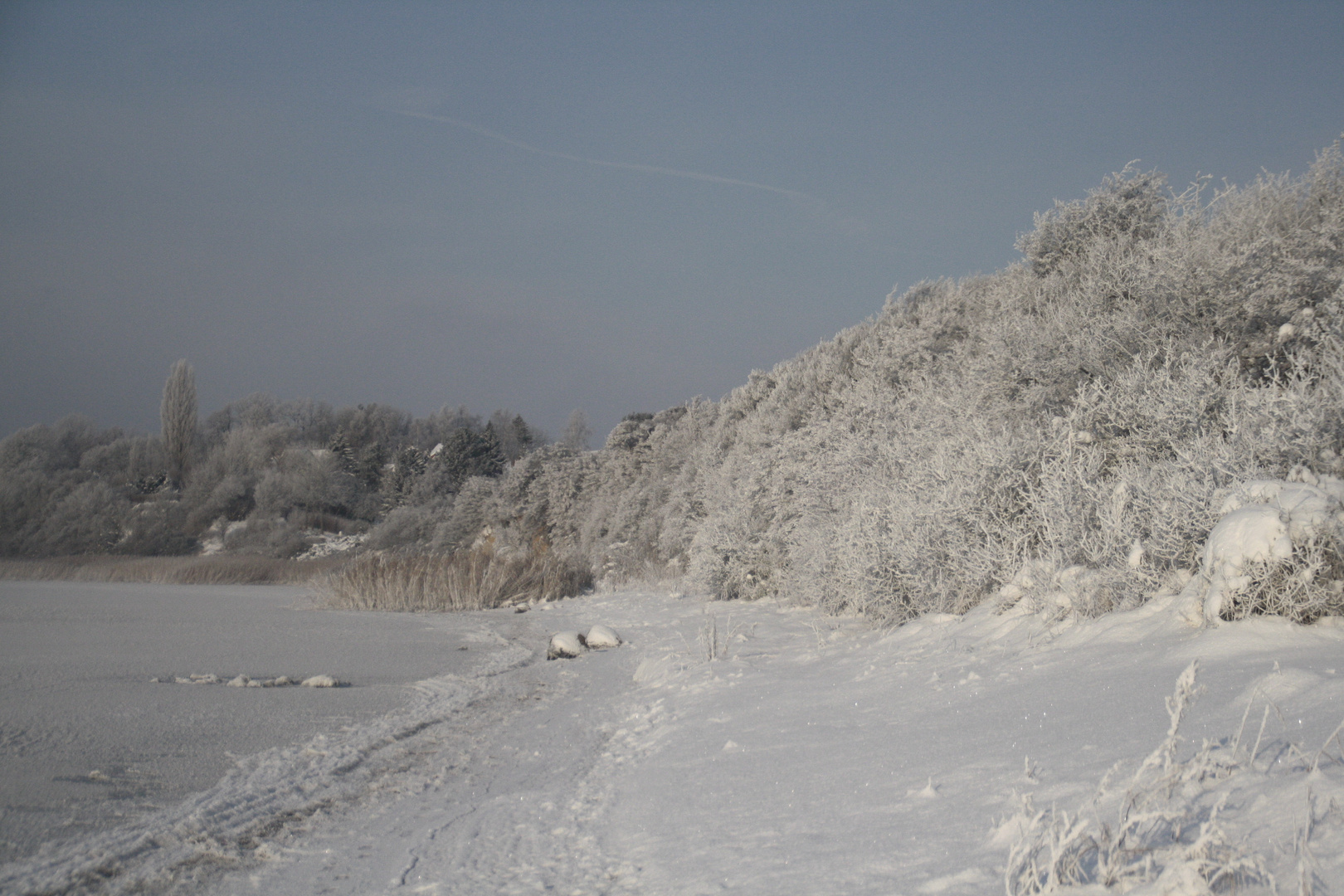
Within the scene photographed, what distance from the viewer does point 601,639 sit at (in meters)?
9.21

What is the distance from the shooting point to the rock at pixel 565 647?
8805mm

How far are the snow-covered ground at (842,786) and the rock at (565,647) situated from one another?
3067 mm

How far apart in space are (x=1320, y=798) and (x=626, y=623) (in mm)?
9621

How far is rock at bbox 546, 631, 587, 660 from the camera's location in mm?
8805

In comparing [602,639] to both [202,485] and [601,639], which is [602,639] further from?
[202,485]

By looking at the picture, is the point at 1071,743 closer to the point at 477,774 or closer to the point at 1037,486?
the point at 477,774

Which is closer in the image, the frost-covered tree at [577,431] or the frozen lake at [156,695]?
the frozen lake at [156,695]

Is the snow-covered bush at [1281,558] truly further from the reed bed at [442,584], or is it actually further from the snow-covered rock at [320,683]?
the reed bed at [442,584]

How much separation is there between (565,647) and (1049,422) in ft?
18.4

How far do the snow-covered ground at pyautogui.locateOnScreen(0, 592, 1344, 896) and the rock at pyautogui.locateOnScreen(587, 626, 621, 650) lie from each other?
340 centimetres

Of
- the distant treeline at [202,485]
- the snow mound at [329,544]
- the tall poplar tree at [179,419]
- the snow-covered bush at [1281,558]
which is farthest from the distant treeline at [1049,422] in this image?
the tall poplar tree at [179,419]

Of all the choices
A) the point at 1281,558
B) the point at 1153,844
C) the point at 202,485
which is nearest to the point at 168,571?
the point at 202,485

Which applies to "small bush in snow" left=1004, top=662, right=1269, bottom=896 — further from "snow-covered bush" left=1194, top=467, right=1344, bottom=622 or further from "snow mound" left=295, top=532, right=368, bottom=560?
"snow mound" left=295, top=532, right=368, bottom=560

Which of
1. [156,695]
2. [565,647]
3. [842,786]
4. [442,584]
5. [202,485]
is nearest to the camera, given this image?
[842,786]
